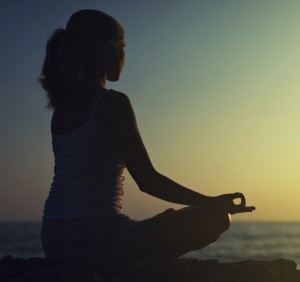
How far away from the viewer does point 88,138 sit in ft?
14.5

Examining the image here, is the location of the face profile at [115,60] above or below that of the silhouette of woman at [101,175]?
above

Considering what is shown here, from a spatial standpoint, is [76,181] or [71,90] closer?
[76,181]

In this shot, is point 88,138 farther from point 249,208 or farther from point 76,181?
A: point 249,208

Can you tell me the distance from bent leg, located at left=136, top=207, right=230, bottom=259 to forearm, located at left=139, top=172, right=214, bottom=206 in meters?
0.18

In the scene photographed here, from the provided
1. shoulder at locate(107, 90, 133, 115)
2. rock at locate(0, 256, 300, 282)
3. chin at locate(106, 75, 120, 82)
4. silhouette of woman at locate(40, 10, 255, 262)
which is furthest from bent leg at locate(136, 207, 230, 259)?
chin at locate(106, 75, 120, 82)

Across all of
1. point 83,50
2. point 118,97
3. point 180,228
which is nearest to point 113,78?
point 83,50

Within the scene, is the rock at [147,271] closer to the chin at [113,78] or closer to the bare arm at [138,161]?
the bare arm at [138,161]

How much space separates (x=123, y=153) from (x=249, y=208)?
104 centimetres

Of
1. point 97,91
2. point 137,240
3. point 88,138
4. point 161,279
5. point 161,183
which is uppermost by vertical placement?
point 97,91

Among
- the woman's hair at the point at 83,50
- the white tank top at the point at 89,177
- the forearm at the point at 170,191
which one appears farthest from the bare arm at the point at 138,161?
the woman's hair at the point at 83,50

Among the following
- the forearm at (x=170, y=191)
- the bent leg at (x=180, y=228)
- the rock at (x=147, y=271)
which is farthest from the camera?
the bent leg at (x=180, y=228)

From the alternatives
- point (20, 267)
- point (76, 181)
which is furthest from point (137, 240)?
point (20, 267)

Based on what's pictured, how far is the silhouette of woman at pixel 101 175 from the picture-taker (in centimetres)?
438

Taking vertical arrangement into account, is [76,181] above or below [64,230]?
above
